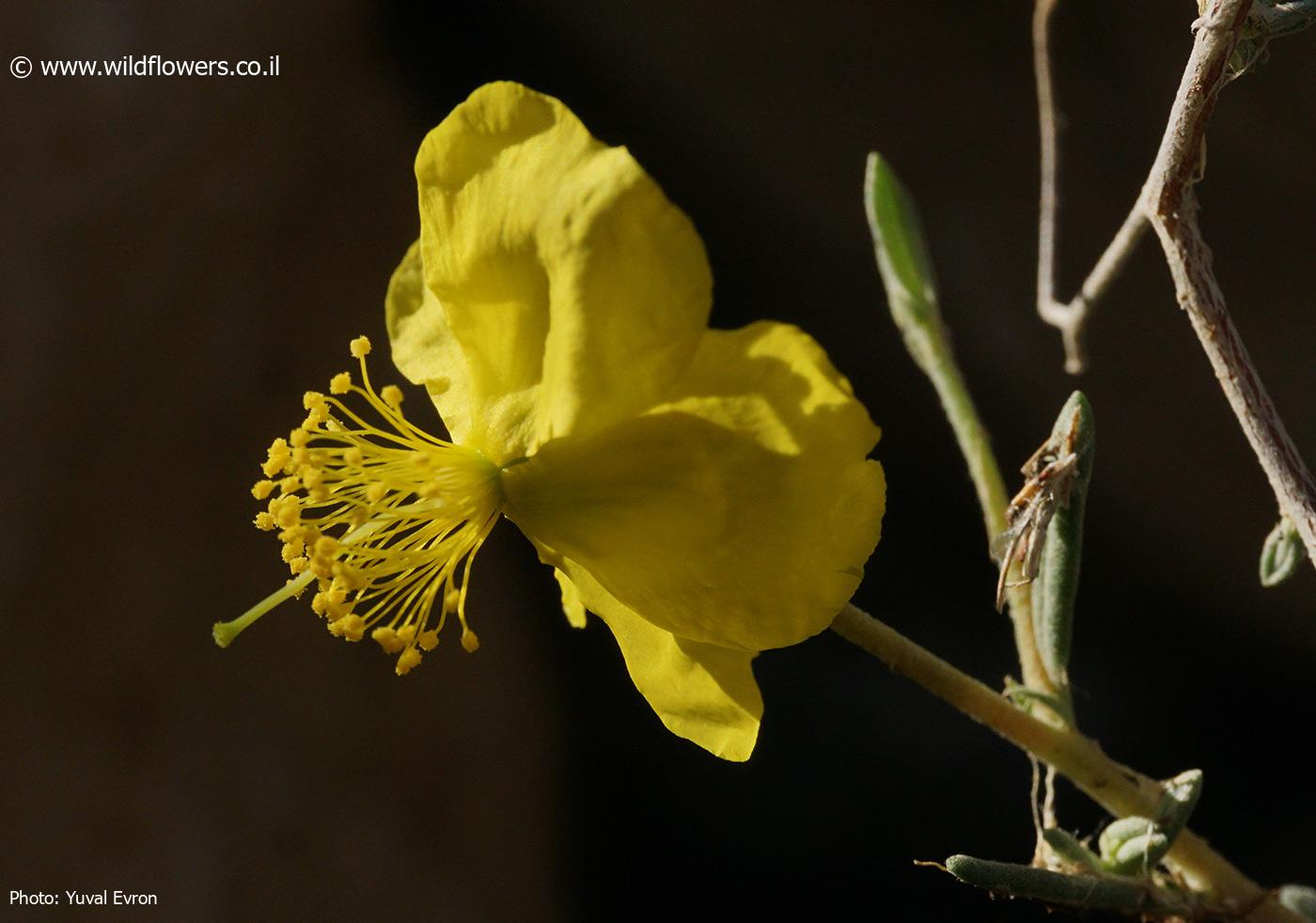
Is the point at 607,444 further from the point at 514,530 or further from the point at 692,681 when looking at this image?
the point at 514,530

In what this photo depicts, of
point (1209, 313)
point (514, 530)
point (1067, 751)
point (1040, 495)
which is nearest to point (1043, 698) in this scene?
point (1067, 751)

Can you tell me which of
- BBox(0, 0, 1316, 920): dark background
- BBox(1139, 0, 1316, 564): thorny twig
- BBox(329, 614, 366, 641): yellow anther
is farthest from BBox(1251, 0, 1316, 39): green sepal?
BBox(0, 0, 1316, 920): dark background

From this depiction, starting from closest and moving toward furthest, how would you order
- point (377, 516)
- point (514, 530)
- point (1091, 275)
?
point (377, 516) → point (1091, 275) → point (514, 530)

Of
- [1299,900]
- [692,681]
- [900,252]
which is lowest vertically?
[1299,900]

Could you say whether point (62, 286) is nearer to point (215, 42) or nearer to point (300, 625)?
point (215, 42)

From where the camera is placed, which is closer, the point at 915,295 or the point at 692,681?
the point at 692,681

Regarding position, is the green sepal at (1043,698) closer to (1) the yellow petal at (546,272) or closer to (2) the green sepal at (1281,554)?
(2) the green sepal at (1281,554)

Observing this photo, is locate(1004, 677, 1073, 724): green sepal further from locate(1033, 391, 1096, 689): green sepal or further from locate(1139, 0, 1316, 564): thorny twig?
locate(1139, 0, 1316, 564): thorny twig
